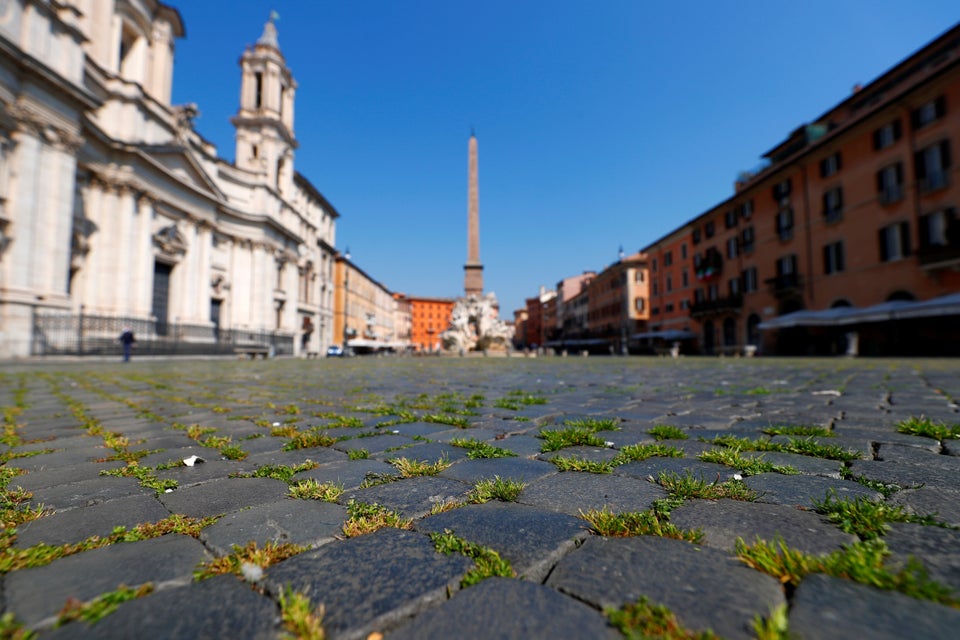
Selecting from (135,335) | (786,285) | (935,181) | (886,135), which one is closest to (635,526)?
(135,335)

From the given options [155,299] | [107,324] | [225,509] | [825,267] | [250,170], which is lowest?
[225,509]

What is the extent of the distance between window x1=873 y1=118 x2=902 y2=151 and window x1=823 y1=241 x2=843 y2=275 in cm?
509

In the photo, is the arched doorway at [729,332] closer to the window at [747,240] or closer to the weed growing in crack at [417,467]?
the window at [747,240]

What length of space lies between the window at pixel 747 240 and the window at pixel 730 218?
1.82 m

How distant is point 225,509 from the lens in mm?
1811

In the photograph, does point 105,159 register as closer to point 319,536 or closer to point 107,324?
point 107,324

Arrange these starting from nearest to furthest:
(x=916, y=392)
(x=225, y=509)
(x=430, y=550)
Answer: (x=430, y=550) < (x=225, y=509) < (x=916, y=392)

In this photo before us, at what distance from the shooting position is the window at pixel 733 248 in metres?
33.3

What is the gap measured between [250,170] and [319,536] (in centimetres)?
3974

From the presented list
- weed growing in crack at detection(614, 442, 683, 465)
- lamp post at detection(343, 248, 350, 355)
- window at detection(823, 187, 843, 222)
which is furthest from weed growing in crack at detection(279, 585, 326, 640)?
lamp post at detection(343, 248, 350, 355)

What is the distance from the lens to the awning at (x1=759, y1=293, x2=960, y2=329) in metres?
16.1

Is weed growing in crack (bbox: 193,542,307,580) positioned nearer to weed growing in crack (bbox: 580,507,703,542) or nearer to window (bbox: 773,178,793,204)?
weed growing in crack (bbox: 580,507,703,542)

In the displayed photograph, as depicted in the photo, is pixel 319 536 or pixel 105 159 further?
pixel 105 159

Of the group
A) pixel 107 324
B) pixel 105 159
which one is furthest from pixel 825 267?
pixel 105 159
